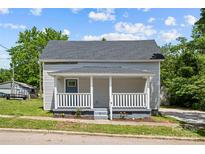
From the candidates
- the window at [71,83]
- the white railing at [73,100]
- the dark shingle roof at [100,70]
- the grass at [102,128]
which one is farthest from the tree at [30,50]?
the grass at [102,128]

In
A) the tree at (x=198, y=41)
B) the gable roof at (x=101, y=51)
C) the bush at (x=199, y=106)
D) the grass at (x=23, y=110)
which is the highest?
the tree at (x=198, y=41)

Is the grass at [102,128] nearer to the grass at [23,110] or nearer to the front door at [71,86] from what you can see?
the grass at [23,110]

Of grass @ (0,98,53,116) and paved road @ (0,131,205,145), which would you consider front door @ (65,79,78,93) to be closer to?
grass @ (0,98,53,116)

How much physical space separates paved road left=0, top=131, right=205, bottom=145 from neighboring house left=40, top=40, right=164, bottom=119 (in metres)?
5.92

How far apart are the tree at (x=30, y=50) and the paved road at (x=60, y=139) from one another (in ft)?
145

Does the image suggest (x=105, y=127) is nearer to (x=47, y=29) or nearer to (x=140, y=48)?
(x=140, y=48)

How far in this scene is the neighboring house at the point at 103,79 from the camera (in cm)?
1823

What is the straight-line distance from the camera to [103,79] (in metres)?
20.8

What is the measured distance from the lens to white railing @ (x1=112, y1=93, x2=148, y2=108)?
60.3 feet

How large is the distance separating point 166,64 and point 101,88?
14.5 m

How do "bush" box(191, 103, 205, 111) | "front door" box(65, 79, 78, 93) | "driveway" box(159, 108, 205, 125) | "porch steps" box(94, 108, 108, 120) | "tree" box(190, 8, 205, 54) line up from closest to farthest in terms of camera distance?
"porch steps" box(94, 108, 108, 120) → "driveway" box(159, 108, 205, 125) → "front door" box(65, 79, 78, 93) → "bush" box(191, 103, 205, 111) → "tree" box(190, 8, 205, 54)

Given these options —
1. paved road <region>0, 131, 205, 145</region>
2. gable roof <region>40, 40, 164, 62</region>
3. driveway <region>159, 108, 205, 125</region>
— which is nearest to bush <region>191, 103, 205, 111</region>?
driveway <region>159, 108, 205, 125</region>

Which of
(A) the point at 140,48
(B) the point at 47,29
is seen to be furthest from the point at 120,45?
(B) the point at 47,29

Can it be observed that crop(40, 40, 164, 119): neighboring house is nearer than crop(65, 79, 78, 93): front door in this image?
Yes
